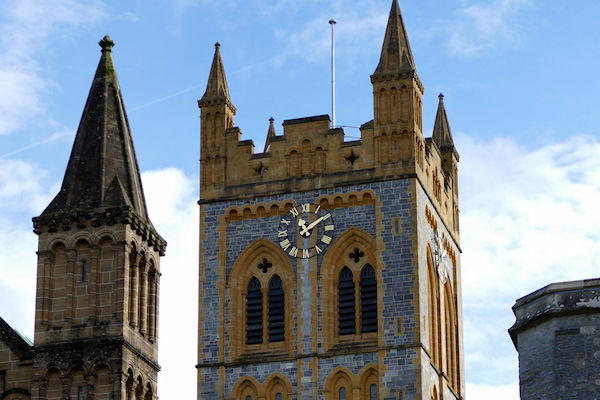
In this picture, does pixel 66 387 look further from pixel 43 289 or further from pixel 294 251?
pixel 294 251

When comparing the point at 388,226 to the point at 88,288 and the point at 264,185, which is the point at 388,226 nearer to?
the point at 264,185

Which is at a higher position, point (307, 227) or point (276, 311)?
point (307, 227)

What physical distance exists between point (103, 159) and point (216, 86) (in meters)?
18.1

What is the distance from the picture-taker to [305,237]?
73188 millimetres

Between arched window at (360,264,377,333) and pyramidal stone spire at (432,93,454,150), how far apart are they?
9.23 meters

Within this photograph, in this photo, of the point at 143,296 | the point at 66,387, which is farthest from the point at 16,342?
the point at 143,296

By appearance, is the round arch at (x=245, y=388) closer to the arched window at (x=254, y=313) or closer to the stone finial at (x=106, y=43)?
the arched window at (x=254, y=313)

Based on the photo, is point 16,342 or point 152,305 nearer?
point 16,342

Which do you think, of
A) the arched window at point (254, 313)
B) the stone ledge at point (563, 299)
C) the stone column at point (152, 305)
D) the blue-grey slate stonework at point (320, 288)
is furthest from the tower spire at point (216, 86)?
the stone ledge at point (563, 299)

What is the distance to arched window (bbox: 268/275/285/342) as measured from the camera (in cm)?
7256

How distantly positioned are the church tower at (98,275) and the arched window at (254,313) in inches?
551

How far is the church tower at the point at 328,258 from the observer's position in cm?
7094

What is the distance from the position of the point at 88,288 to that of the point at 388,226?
703 inches

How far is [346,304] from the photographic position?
7219 centimetres
